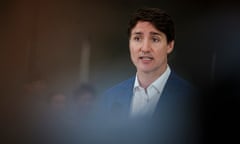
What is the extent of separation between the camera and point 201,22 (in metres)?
1.80

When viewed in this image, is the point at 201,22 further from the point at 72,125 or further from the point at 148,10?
the point at 72,125

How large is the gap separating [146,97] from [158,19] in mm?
A: 313

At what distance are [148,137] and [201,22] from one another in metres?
0.51

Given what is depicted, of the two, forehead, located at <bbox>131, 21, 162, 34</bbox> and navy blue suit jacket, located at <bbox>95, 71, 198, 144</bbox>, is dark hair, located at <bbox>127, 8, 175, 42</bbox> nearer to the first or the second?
forehead, located at <bbox>131, 21, 162, 34</bbox>

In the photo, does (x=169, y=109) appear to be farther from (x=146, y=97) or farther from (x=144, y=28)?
(x=144, y=28)

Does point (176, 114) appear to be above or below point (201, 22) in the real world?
below

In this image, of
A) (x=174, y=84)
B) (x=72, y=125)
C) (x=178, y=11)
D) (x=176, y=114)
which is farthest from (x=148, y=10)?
(x=72, y=125)

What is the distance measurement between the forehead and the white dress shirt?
0.59 ft

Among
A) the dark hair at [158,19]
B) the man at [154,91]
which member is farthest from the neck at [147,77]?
the dark hair at [158,19]

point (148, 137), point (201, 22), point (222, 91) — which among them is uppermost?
point (201, 22)

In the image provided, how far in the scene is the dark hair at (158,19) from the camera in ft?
5.80

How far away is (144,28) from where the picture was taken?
1.77m

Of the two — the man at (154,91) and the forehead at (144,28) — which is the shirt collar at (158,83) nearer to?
the man at (154,91)

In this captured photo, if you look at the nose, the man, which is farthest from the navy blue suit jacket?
the nose
